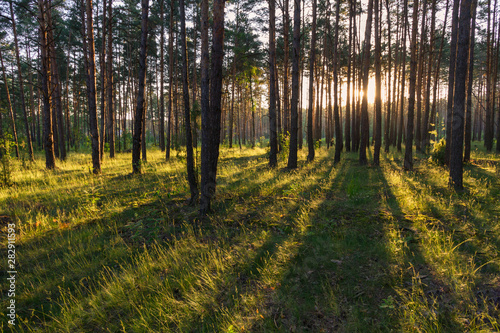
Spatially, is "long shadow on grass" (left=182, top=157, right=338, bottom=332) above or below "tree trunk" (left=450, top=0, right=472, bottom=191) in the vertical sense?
below

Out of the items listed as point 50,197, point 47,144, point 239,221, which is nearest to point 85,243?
point 239,221

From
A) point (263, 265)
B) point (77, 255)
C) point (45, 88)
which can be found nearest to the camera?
point (263, 265)

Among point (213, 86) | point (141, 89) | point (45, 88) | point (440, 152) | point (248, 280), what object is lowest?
point (248, 280)

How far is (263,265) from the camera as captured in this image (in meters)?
3.45

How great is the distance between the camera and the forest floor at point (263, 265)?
246 centimetres

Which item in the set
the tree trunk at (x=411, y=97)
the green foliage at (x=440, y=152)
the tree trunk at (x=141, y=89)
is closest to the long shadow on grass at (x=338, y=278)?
the tree trunk at (x=411, y=97)

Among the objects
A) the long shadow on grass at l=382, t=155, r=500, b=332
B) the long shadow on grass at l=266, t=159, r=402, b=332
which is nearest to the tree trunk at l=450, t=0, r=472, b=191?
the long shadow on grass at l=382, t=155, r=500, b=332

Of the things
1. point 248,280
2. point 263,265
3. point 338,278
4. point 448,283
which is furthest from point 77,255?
point 448,283

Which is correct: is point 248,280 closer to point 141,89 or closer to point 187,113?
point 187,113

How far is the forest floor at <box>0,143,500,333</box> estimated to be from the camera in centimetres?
246

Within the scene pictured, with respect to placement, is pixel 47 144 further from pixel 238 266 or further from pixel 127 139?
pixel 127 139

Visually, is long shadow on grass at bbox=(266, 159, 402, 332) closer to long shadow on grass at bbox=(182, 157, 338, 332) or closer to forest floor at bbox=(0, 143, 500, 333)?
forest floor at bbox=(0, 143, 500, 333)

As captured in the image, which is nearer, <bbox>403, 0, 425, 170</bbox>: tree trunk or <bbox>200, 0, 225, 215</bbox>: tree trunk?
<bbox>200, 0, 225, 215</bbox>: tree trunk

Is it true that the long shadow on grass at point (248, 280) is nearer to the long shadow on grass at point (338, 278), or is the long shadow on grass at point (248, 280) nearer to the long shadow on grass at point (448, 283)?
the long shadow on grass at point (338, 278)
